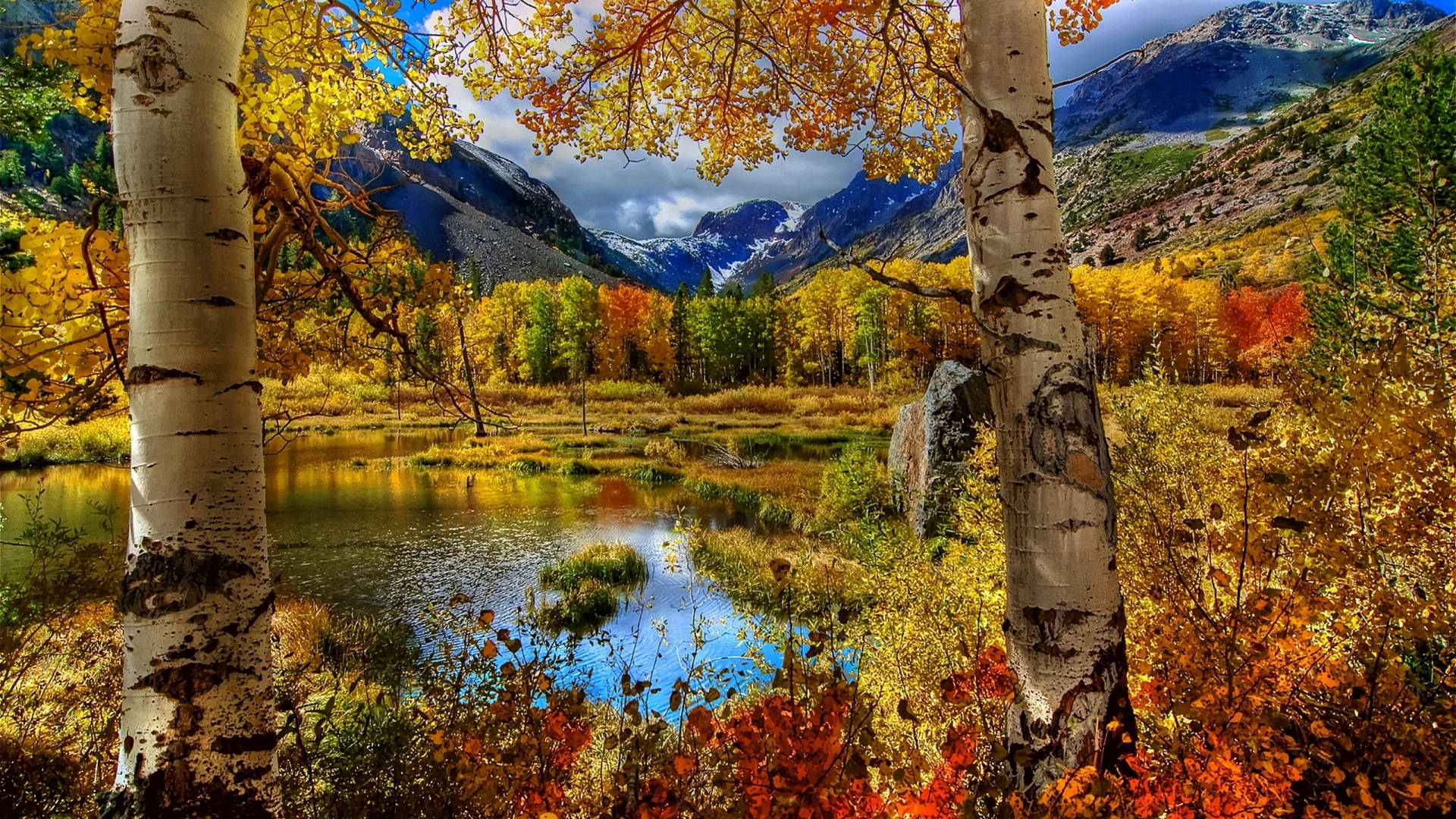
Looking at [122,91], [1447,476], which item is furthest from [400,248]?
[1447,476]

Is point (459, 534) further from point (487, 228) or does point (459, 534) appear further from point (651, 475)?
point (487, 228)

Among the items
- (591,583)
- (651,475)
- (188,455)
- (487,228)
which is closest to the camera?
(188,455)

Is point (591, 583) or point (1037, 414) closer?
point (1037, 414)

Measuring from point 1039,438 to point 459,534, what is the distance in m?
16.3

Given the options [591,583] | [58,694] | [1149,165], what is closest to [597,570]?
[591,583]

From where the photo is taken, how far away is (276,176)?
1986 millimetres

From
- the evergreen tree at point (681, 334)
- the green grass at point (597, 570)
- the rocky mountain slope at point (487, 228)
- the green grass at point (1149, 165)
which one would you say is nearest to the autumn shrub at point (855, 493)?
the green grass at point (597, 570)

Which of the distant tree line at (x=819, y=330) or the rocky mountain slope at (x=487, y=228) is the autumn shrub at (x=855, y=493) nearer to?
the distant tree line at (x=819, y=330)

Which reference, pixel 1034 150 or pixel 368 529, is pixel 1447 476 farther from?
pixel 368 529

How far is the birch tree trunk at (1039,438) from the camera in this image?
5.36 ft

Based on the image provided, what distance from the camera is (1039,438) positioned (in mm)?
1664

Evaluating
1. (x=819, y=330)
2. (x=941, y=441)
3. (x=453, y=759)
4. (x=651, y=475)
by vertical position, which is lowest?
(x=651, y=475)

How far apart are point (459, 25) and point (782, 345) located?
57332 mm

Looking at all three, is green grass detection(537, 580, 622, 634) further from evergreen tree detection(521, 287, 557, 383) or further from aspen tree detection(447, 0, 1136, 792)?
evergreen tree detection(521, 287, 557, 383)
